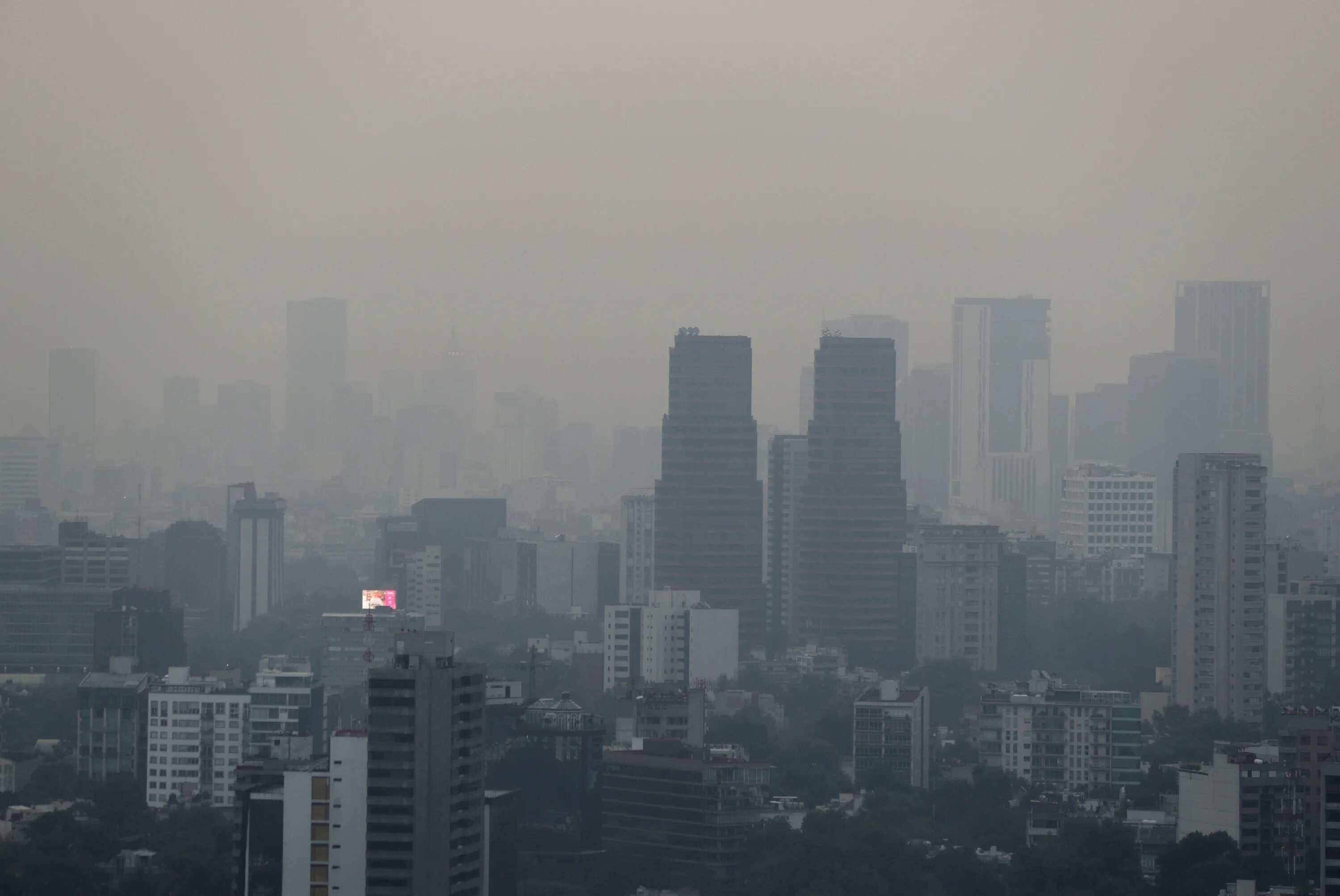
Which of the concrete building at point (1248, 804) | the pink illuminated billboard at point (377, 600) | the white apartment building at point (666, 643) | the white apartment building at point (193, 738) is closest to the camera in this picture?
the concrete building at point (1248, 804)

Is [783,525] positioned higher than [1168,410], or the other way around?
[1168,410]

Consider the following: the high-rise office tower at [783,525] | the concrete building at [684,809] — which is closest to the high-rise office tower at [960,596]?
the high-rise office tower at [783,525]

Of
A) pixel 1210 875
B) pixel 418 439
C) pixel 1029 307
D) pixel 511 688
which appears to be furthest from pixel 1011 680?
pixel 1029 307

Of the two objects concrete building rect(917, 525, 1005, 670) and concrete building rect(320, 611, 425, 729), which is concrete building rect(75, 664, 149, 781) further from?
concrete building rect(917, 525, 1005, 670)

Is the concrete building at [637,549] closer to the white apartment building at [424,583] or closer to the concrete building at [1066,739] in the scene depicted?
the white apartment building at [424,583]

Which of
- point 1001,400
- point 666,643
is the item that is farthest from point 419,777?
point 1001,400

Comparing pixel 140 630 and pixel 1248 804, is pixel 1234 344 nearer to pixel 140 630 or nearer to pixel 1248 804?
pixel 140 630
